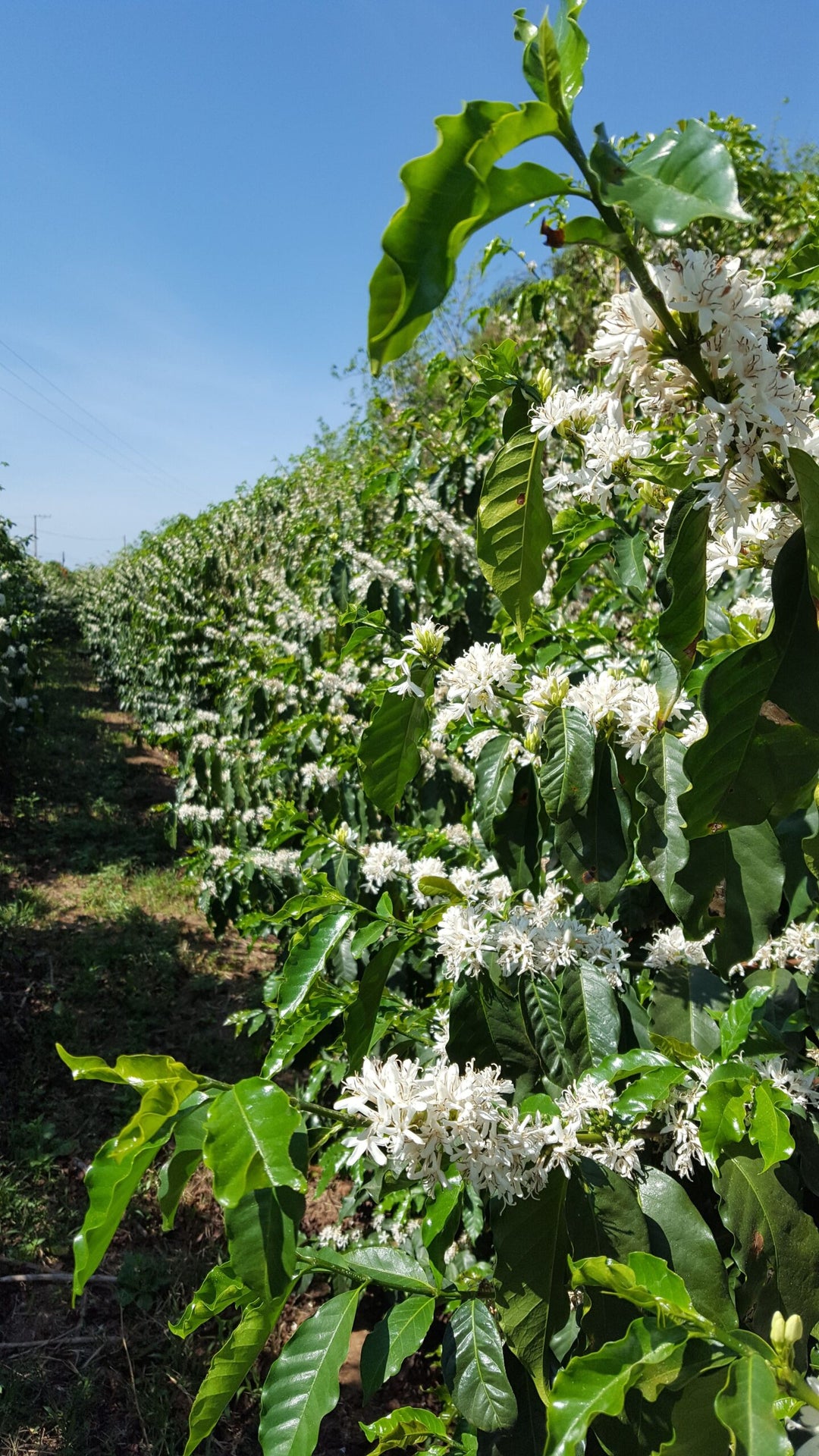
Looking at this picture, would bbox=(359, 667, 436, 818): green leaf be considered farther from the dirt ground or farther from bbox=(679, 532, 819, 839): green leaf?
the dirt ground

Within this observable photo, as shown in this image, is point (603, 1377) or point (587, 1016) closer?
point (603, 1377)

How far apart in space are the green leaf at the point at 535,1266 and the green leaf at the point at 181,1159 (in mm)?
426

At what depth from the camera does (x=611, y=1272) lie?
0.68 meters

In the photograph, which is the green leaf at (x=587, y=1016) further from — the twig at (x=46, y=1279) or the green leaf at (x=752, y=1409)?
the twig at (x=46, y=1279)

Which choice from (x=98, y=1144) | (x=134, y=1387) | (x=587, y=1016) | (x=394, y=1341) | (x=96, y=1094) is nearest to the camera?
(x=394, y=1341)

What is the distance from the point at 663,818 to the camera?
Result: 977mm

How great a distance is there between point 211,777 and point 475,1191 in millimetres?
3682

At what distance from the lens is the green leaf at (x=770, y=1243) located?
3.13 ft

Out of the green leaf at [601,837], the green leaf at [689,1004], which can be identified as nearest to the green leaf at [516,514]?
the green leaf at [601,837]

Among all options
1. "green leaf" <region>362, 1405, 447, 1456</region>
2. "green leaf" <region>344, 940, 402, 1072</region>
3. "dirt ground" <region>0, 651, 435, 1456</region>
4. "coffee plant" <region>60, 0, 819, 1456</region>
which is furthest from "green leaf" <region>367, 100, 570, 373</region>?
"dirt ground" <region>0, 651, 435, 1456</region>

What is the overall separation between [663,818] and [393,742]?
1.37 ft

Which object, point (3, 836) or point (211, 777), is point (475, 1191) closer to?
point (211, 777)

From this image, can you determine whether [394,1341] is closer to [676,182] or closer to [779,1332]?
[779,1332]

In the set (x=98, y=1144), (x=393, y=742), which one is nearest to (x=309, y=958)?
(x=393, y=742)
